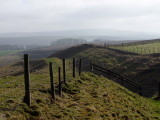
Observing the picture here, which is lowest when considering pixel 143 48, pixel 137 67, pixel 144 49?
pixel 137 67

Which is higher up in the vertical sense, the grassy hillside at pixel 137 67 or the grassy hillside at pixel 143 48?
the grassy hillside at pixel 143 48

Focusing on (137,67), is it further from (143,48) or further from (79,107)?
(79,107)

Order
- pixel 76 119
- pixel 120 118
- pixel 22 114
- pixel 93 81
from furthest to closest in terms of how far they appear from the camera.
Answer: pixel 93 81 < pixel 120 118 < pixel 76 119 < pixel 22 114

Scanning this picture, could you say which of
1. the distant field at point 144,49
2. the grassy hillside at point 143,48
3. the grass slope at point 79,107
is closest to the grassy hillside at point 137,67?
the distant field at point 144,49

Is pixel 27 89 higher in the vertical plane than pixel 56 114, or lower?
higher

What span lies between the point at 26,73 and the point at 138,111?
29.5 feet

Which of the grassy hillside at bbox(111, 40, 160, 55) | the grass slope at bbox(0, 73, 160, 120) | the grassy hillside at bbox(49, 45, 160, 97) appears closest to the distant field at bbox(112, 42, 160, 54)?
the grassy hillside at bbox(111, 40, 160, 55)

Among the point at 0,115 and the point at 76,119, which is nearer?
the point at 0,115

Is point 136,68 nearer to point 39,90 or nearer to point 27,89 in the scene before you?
point 39,90

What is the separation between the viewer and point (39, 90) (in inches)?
509

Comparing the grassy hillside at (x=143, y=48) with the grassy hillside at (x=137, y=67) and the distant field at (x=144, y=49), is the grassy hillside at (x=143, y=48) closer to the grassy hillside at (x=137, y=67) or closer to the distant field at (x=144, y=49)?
the distant field at (x=144, y=49)

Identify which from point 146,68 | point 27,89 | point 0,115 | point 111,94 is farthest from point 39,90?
point 146,68

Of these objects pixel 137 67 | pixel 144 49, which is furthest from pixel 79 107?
pixel 144 49

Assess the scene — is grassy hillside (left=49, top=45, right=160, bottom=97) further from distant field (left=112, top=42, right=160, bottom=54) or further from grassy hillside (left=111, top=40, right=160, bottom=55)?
grassy hillside (left=111, top=40, right=160, bottom=55)
